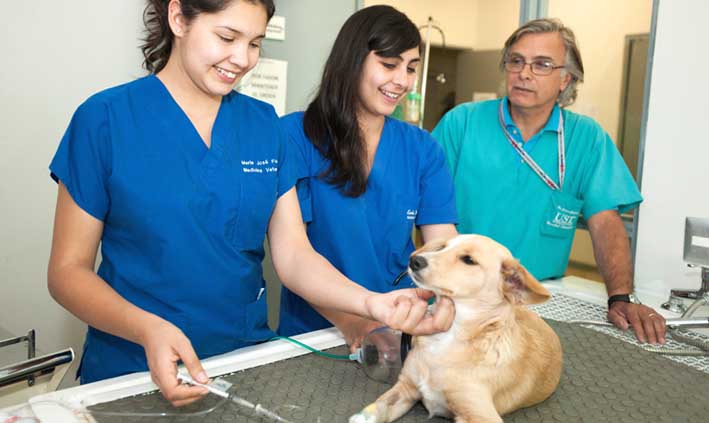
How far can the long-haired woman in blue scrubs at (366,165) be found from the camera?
163 cm

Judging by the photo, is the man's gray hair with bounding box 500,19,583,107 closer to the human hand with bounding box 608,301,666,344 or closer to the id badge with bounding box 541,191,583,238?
the id badge with bounding box 541,191,583,238

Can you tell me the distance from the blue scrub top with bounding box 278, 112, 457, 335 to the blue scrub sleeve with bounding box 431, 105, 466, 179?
0.38 metres

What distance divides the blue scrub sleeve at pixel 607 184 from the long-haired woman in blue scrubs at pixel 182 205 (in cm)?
100

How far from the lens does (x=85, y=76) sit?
7.11 ft

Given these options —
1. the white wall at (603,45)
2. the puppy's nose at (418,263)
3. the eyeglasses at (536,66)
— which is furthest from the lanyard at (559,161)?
the white wall at (603,45)

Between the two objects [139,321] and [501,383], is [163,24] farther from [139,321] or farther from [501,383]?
[501,383]

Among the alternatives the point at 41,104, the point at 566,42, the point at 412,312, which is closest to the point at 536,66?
the point at 566,42

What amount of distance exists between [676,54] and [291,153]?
4.30 ft

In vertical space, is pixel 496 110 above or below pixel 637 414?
above

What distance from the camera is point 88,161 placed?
119 cm

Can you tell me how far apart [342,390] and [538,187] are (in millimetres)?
1168

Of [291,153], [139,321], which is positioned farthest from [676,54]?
[139,321]

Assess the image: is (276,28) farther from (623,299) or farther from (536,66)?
(623,299)

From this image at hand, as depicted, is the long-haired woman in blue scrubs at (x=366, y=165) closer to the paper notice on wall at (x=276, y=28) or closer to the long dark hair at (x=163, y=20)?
the long dark hair at (x=163, y=20)
